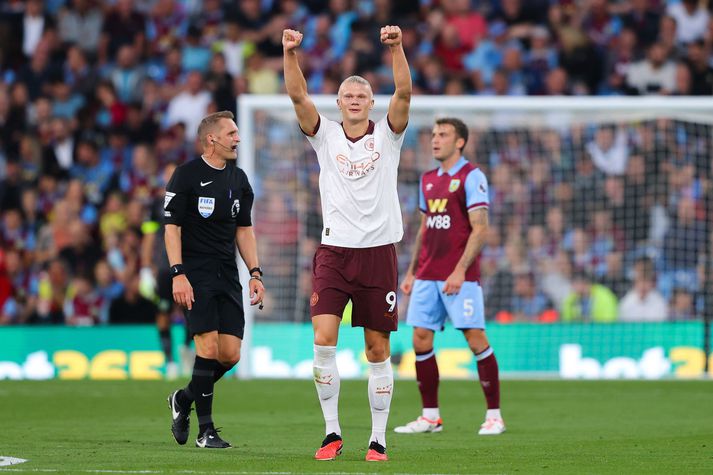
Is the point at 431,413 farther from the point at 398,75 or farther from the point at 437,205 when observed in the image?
the point at 398,75

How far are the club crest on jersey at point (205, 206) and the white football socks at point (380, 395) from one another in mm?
1704

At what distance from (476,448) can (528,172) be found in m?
9.53

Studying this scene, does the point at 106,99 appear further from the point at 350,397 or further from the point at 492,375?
the point at 492,375

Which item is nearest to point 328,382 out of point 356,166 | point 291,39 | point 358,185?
point 358,185

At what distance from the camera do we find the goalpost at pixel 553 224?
17328 millimetres

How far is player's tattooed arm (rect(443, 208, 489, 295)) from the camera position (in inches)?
420

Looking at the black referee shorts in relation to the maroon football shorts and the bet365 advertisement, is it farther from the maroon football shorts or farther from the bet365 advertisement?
the bet365 advertisement

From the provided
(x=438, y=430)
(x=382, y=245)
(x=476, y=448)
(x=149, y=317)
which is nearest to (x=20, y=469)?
(x=382, y=245)

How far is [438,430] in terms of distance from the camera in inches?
428

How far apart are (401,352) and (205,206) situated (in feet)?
27.2

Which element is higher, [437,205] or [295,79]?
[295,79]

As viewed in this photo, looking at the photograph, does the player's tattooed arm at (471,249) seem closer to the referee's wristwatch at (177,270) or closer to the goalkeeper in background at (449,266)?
the goalkeeper in background at (449,266)

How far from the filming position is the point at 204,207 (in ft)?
30.6

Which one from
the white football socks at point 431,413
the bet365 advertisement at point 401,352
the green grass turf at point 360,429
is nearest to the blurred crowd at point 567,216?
the bet365 advertisement at point 401,352
